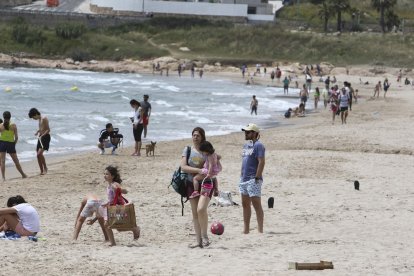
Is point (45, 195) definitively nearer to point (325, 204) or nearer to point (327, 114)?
point (325, 204)

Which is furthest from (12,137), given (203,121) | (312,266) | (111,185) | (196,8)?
(196,8)

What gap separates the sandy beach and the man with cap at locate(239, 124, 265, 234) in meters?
0.48

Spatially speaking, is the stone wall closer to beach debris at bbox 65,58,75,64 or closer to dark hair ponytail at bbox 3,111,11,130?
beach debris at bbox 65,58,75,64

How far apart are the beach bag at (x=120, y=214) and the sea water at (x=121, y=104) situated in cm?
1129

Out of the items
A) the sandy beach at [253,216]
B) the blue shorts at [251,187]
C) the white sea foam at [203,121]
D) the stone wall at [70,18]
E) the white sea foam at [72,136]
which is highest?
the stone wall at [70,18]

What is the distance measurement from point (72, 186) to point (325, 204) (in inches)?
207

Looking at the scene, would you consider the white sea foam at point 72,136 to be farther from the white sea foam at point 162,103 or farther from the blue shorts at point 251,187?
the blue shorts at point 251,187

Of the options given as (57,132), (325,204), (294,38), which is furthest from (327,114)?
(294,38)

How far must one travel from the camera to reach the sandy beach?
1027 cm

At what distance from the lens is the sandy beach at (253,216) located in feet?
33.7

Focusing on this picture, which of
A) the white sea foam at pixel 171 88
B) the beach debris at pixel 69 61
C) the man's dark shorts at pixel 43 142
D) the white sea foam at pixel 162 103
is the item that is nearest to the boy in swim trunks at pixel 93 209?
the man's dark shorts at pixel 43 142

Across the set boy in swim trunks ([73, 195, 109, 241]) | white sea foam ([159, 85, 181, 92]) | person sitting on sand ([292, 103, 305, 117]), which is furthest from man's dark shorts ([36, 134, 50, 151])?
white sea foam ([159, 85, 181, 92])

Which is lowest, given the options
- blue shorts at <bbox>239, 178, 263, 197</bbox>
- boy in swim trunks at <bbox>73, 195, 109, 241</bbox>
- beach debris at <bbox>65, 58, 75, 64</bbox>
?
beach debris at <bbox>65, 58, 75, 64</bbox>

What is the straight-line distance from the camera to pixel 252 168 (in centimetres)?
1182
